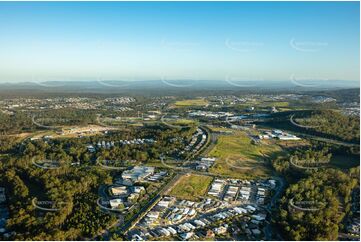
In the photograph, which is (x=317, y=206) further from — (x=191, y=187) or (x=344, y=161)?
(x=344, y=161)

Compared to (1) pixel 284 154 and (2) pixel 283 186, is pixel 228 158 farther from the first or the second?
(2) pixel 283 186

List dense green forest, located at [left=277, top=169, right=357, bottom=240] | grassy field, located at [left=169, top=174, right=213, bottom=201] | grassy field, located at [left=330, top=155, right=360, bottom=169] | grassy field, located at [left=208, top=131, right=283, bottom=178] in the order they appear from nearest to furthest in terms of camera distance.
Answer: dense green forest, located at [left=277, top=169, right=357, bottom=240]
grassy field, located at [left=169, top=174, right=213, bottom=201]
grassy field, located at [left=208, top=131, right=283, bottom=178]
grassy field, located at [left=330, top=155, right=360, bottom=169]

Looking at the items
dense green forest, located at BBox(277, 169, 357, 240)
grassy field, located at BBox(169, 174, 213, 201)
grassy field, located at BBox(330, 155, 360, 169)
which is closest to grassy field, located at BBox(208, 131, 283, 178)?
grassy field, located at BBox(169, 174, 213, 201)

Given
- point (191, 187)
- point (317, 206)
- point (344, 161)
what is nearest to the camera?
point (317, 206)

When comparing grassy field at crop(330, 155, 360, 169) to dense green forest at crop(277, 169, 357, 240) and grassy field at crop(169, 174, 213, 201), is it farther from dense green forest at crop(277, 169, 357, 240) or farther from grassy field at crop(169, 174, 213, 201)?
grassy field at crop(169, 174, 213, 201)

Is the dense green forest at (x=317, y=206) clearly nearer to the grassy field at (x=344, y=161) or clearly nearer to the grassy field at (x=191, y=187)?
the grassy field at (x=344, y=161)

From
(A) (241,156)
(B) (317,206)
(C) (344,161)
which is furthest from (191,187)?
(C) (344,161)
